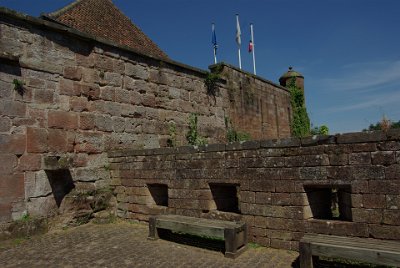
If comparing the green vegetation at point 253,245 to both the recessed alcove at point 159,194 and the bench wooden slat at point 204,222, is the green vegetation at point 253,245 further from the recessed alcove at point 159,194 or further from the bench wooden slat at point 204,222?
the recessed alcove at point 159,194

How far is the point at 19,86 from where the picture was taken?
6734 millimetres

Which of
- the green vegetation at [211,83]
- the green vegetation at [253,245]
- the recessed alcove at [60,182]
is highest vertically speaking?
the green vegetation at [211,83]

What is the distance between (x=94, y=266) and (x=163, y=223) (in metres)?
1.46

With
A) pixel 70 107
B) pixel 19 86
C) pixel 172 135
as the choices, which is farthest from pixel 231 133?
pixel 19 86

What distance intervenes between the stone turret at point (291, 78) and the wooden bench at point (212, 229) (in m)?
12.5

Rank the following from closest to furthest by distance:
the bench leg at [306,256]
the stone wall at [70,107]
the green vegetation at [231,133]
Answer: the bench leg at [306,256] → the stone wall at [70,107] → the green vegetation at [231,133]

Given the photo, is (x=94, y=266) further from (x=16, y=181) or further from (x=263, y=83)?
(x=263, y=83)

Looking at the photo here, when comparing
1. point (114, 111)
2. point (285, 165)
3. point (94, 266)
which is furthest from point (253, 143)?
point (114, 111)

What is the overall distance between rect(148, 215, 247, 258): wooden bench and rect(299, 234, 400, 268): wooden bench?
107cm

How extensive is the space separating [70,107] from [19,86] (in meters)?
→ 1.16

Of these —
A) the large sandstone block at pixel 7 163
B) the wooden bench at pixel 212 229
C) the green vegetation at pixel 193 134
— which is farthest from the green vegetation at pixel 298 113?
the large sandstone block at pixel 7 163

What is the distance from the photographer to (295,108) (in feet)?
55.2

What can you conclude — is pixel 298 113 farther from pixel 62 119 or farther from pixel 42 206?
pixel 42 206

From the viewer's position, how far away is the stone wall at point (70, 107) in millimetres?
6609
